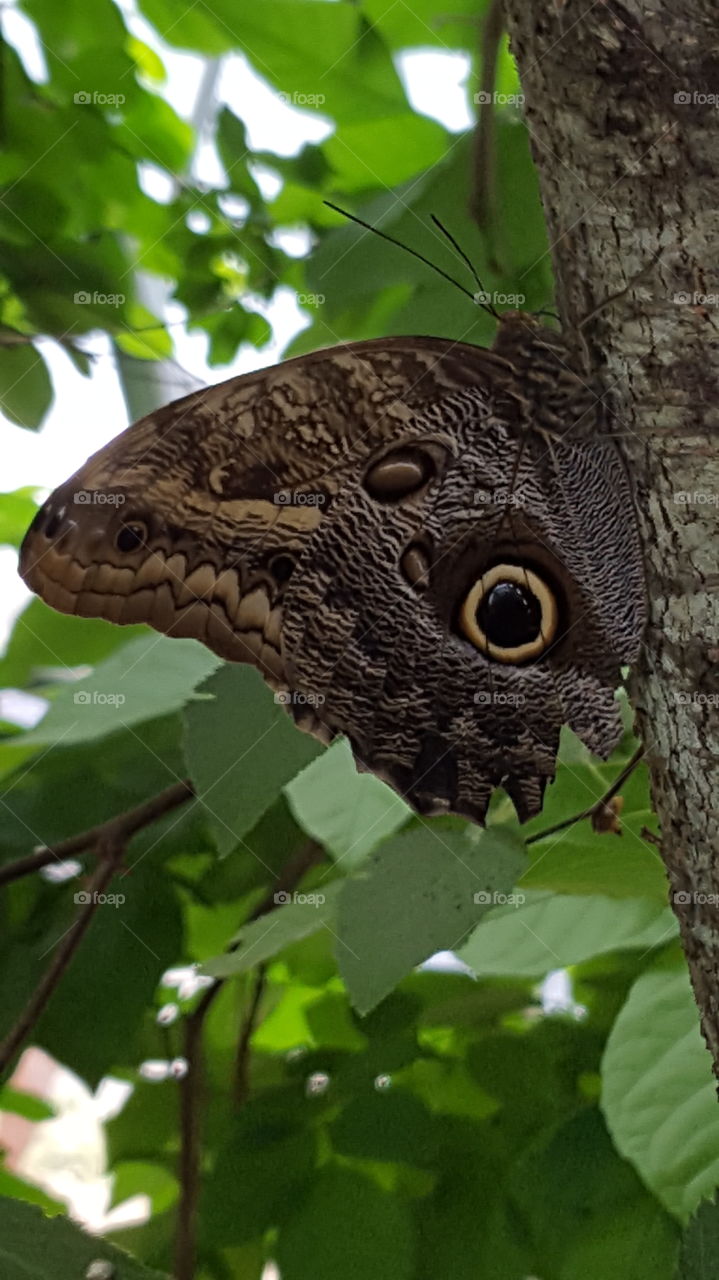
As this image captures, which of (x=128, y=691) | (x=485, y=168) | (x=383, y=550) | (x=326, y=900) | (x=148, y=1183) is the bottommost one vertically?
(x=148, y=1183)

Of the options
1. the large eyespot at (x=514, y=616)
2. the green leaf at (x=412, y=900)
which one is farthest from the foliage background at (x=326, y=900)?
the large eyespot at (x=514, y=616)

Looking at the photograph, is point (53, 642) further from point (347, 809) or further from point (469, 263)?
point (469, 263)

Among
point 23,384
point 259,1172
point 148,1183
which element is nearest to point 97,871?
point 259,1172

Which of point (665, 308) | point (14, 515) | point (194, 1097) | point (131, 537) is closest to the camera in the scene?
point (665, 308)

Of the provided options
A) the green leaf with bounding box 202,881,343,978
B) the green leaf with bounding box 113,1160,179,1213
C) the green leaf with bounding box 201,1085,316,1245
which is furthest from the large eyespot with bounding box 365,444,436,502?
the green leaf with bounding box 113,1160,179,1213

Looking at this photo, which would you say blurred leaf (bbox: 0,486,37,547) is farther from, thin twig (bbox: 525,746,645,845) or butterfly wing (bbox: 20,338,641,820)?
thin twig (bbox: 525,746,645,845)

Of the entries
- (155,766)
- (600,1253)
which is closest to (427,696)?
(155,766)

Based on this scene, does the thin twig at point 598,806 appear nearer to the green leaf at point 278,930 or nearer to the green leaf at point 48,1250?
the green leaf at point 278,930
